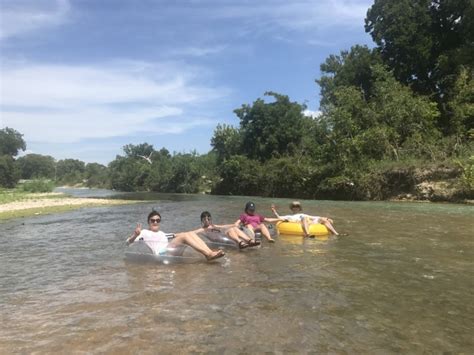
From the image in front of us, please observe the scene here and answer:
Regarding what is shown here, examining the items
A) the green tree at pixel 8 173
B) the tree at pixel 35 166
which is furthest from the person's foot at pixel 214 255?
the tree at pixel 35 166

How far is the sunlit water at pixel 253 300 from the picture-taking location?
16.5 feet

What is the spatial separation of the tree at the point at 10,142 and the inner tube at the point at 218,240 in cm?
11987

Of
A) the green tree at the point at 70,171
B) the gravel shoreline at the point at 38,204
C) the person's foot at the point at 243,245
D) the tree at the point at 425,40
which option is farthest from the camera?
the green tree at the point at 70,171

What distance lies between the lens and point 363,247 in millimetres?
11422

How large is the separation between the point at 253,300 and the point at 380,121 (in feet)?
112

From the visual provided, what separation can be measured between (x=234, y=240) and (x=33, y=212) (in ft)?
60.1

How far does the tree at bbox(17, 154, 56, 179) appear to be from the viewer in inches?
5994

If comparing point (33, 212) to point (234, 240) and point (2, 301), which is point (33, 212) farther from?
point (2, 301)

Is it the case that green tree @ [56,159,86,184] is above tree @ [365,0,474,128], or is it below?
below

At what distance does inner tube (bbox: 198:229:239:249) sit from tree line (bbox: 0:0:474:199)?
19.8m

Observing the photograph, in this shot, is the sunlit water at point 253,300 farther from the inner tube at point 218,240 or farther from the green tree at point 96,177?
the green tree at point 96,177

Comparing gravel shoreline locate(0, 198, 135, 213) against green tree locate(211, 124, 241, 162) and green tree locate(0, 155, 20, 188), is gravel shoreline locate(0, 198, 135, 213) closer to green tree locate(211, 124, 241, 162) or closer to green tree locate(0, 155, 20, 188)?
green tree locate(211, 124, 241, 162)

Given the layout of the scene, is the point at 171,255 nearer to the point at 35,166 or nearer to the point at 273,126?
the point at 273,126

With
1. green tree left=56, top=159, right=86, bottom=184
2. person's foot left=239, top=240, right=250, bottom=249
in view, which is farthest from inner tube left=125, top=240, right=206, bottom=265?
green tree left=56, top=159, right=86, bottom=184
